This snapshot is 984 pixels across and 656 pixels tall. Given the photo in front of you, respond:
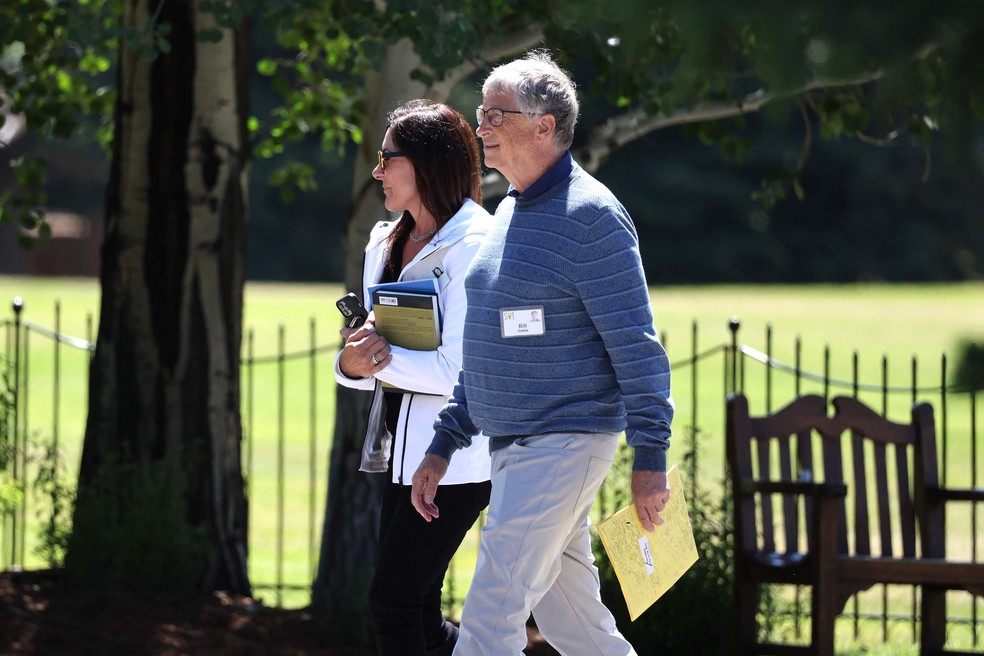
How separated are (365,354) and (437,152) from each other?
0.60m

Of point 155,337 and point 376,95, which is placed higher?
point 376,95

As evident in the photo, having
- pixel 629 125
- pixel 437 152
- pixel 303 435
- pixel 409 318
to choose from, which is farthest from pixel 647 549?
pixel 303 435

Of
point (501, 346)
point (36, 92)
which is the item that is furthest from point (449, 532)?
point (36, 92)

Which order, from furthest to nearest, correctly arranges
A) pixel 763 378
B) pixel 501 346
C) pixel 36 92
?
1. pixel 763 378
2. pixel 36 92
3. pixel 501 346

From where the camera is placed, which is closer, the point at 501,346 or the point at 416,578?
the point at 501,346

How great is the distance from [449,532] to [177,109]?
125 inches

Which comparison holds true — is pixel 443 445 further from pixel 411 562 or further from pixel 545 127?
pixel 545 127

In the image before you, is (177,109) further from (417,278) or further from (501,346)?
(501,346)

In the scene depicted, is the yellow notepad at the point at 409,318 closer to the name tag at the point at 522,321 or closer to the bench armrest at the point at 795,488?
the name tag at the point at 522,321

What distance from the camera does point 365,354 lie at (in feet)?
11.8

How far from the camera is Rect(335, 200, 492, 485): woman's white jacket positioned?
3.59 m

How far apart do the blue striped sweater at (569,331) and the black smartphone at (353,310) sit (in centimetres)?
52

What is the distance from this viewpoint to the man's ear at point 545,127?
10.8ft

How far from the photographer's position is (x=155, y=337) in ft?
19.7
